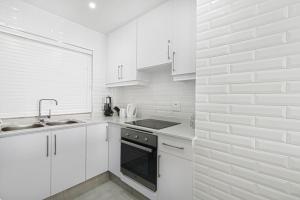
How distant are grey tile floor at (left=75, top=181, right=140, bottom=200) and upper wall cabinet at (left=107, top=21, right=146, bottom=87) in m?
1.51

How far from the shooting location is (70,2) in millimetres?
1708

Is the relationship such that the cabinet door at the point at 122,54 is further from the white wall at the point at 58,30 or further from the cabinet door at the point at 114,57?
the white wall at the point at 58,30

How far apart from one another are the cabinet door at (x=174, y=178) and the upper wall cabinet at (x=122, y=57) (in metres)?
1.21

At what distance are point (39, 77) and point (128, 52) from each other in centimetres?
129

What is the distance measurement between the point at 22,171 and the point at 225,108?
193 centimetres

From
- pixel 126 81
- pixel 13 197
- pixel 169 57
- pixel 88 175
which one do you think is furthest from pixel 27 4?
pixel 88 175

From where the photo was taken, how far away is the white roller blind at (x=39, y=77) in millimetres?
1643

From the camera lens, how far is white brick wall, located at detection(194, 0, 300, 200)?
2.49 ft

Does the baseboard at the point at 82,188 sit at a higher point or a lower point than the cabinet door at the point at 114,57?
lower

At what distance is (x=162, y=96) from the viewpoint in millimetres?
2115

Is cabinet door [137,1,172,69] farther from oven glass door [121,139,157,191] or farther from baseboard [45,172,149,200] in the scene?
baseboard [45,172,149,200]

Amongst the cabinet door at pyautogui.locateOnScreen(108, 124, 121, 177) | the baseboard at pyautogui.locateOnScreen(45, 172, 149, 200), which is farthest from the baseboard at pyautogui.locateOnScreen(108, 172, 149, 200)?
the cabinet door at pyautogui.locateOnScreen(108, 124, 121, 177)

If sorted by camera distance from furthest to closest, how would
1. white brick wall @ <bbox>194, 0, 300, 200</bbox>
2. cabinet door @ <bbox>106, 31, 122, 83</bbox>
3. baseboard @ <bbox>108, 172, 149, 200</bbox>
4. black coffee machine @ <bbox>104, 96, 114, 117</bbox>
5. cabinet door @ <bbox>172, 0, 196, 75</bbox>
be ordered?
1. black coffee machine @ <bbox>104, 96, 114, 117</bbox>
2. cabinet door @ <bbox>106, 31, 122, 83</bbox>
3. baseboard @ <bbox>108, 172, 149, 200</bbox>
4. cabinet door @ <bbox>172, 0, 196, 75</bbox>
5. white brick wall @ <bbox>194, 0, 300, 200</bbox>

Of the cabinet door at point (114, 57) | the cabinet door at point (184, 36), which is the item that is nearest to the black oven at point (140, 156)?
the cabinet door at point (184, 36)
